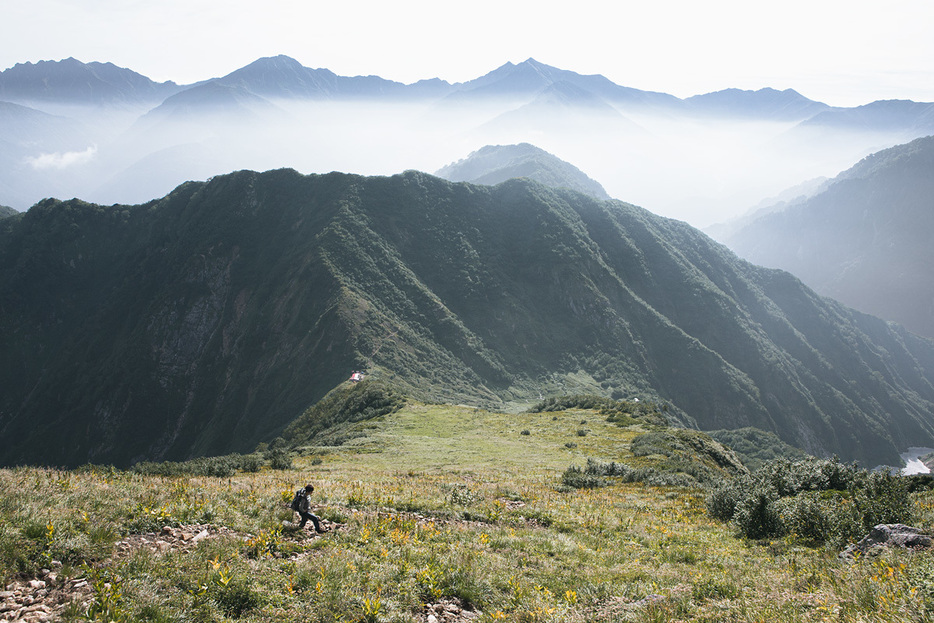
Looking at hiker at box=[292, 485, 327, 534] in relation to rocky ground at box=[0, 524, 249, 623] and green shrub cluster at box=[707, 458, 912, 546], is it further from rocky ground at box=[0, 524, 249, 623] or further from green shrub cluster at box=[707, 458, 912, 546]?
green shrub cluster at box=[707, 458, 912, 546]

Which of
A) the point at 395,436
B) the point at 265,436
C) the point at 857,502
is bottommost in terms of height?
the point at 265,436

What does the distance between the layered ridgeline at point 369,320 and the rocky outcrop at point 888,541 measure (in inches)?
2797

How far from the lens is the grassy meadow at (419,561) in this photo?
23.5 feet

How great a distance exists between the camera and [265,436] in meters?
69.8

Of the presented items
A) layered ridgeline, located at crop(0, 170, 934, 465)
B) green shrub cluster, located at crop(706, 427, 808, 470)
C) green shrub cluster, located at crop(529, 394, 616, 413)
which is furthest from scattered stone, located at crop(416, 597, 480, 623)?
green shrub cluster, located at crop(706, 427, 808, 470)

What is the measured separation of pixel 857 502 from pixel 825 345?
698 ft

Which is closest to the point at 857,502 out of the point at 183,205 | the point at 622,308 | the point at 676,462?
the point at 676,462

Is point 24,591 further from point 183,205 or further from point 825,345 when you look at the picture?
point 825,345

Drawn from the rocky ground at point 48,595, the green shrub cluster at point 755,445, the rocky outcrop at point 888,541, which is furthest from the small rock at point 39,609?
the green shrub cluster at point 755,445

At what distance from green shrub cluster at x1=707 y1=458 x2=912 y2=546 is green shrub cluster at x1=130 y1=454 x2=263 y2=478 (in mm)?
21693

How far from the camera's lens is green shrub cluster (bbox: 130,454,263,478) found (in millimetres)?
21383

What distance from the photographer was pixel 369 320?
96688mm

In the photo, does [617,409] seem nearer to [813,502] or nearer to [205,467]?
[813,502]

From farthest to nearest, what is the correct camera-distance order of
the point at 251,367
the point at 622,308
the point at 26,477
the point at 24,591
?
the point at 622,308
the point at 251,367
the point at 26,477
the point at 24,591
